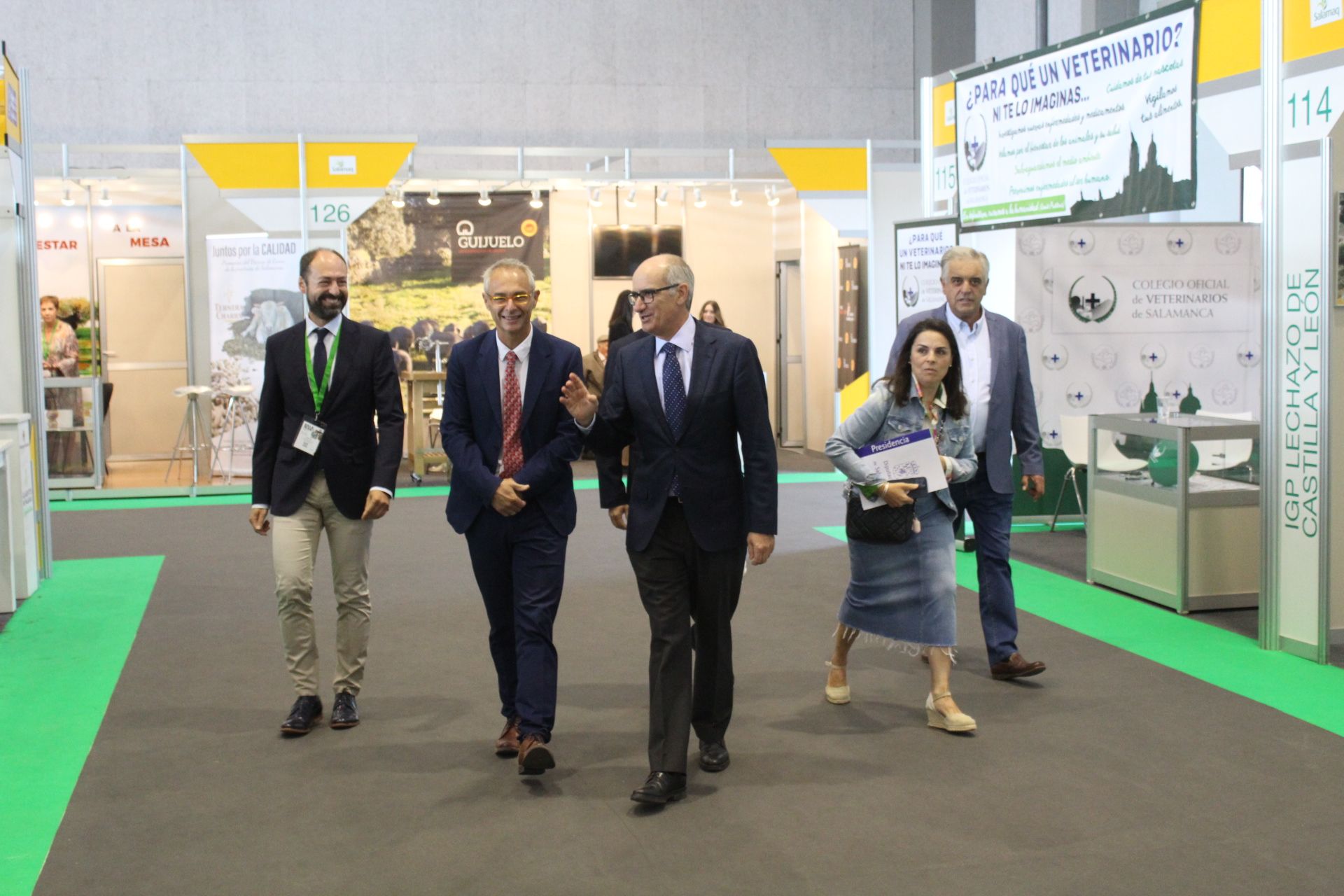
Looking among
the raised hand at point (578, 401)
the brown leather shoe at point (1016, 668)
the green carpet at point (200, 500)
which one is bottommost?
the brown leather shoe at point (1016, 668)

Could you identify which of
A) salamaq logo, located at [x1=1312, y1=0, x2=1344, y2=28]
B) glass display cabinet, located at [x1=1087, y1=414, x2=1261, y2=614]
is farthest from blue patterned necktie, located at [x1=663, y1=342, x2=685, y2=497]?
glass display cabinet, located at [x1=1087, y1=414, x2=1261, y2=614]

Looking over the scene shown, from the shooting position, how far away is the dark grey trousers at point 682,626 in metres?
3.73

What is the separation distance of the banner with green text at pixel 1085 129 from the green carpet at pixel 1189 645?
6.42ft

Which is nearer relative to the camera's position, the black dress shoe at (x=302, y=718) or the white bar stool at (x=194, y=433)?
the black dress shoe at (x=302, y=718)

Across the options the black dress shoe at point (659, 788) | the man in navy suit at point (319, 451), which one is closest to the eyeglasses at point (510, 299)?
the man in navy suit at point (319, 451)

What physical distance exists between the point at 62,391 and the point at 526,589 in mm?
8977

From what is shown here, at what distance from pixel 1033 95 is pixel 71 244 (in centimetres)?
993

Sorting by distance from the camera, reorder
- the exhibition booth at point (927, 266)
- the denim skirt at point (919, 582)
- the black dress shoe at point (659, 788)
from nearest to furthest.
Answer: the black dress shoe at point (659, 788) < the denim skirt at point (919, 582) < the exhibition booth at point (927, 266)

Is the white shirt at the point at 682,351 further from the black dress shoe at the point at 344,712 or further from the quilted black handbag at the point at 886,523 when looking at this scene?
the black dress shoe at the point at 344,712

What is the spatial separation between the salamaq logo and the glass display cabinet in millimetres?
1873

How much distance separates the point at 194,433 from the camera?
11.9m

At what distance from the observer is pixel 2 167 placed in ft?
24.5

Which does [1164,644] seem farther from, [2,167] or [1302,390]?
[2,167]

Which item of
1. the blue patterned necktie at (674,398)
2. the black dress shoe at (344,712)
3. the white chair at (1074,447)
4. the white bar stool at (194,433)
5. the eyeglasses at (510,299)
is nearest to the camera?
the blue patterned necktie at (674,398)
